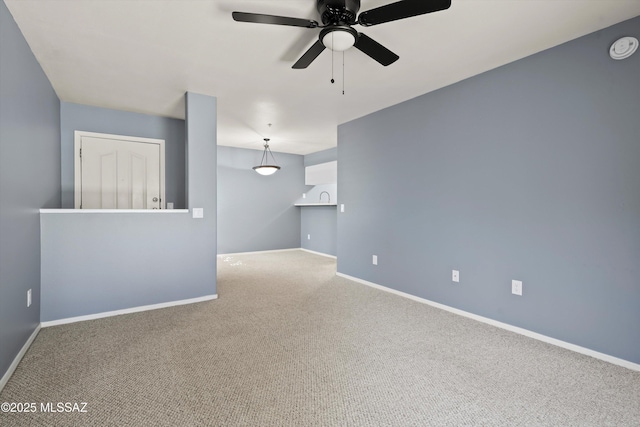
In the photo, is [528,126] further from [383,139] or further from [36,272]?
[36,272]

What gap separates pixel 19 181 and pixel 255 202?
503cm

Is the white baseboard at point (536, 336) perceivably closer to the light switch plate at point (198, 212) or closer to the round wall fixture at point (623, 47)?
the round wall fixture at point (623, 47)

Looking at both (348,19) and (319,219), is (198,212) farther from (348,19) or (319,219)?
(319,219)

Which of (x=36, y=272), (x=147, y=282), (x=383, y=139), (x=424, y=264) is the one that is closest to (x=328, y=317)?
(x=424, y=264)

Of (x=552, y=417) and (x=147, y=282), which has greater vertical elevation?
(x=147, y=282)

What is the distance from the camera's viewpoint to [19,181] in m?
2.26

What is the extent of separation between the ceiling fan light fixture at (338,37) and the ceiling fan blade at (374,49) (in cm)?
5

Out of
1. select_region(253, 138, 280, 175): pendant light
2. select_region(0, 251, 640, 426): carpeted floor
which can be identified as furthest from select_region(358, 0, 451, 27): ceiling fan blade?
select_region(253, 138, 280, 175): pendant light

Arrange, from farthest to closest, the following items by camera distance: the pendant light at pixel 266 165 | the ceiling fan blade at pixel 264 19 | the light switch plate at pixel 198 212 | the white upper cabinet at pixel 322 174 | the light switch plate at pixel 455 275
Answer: the white upper cabinet at pixel 322 174 < the pendant light at pixel 266 165 < the light switch plate at pixel 198 212 < the light switch plate at pixel 455 275 < the ceiling fan blade at pixel 264 19

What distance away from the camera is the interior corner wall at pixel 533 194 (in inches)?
87.4

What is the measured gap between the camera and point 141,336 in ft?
8.66

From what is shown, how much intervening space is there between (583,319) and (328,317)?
6.96 ft

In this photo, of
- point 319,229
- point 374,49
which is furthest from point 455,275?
point 319,229

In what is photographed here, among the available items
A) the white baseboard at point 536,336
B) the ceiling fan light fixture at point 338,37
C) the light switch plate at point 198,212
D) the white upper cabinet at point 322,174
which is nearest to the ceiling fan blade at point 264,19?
the ceiling fan light fixture at point 338,37
